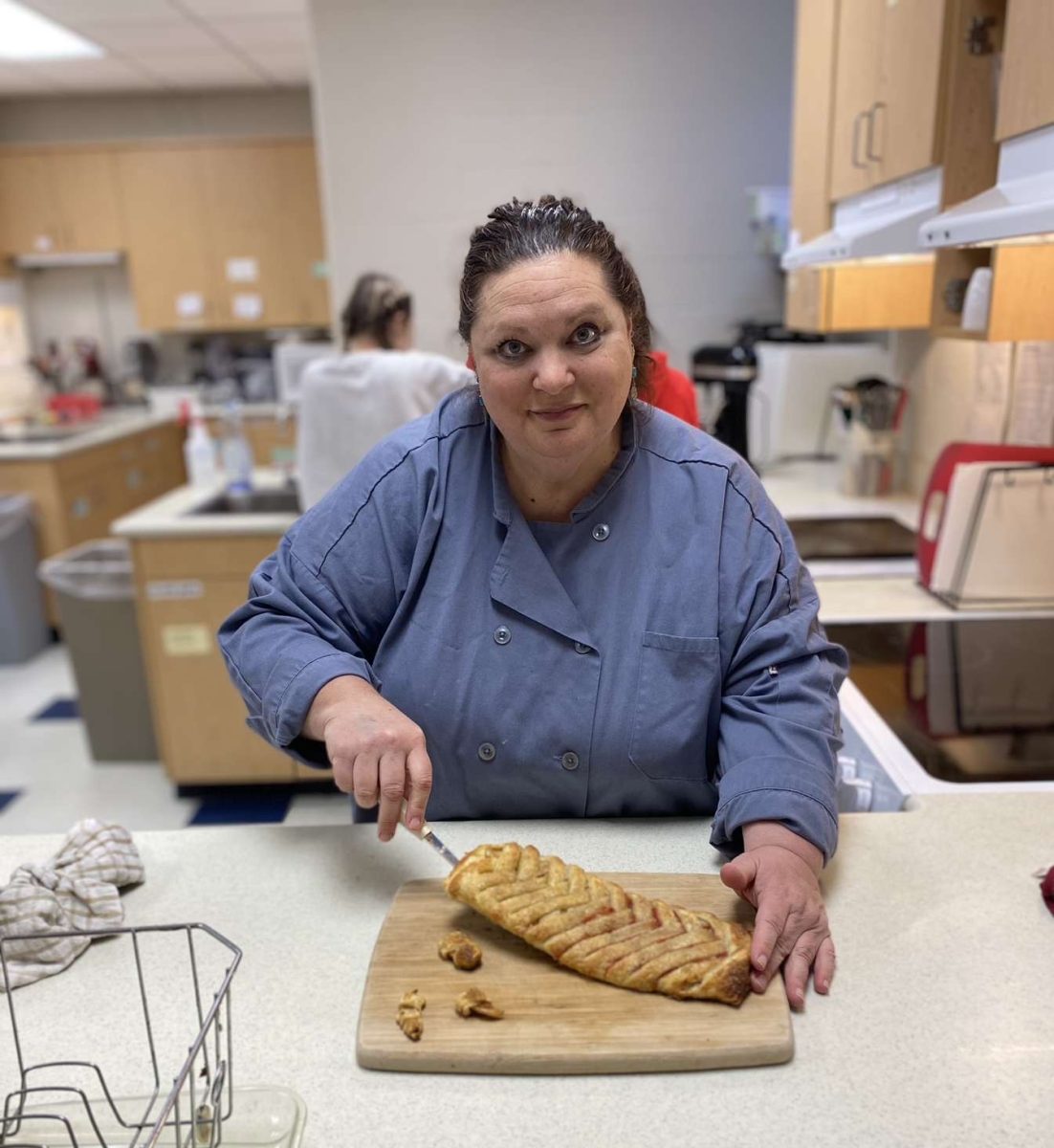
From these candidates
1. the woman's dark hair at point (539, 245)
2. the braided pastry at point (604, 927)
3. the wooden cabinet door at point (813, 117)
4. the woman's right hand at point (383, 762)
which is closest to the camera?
the braided pastry at point (604, 927)

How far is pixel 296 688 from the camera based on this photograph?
3.39 ft

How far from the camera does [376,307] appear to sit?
8.49 feet

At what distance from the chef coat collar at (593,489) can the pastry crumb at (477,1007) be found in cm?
51

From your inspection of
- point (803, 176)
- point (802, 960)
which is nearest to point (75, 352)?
point (803, 176)

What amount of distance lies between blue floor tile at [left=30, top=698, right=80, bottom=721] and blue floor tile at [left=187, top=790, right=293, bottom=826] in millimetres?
1024

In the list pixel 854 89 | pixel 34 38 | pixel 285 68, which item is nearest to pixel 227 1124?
pixel 854 89

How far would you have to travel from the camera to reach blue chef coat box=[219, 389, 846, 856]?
3.49ft

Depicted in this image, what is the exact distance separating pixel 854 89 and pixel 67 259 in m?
5.28

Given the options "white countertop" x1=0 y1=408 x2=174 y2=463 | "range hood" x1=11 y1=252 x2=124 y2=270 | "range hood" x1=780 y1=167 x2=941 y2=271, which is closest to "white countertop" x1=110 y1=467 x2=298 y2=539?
"range hood" x1=780 y1=167 x2=941 y2=271

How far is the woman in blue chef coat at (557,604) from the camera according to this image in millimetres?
1020

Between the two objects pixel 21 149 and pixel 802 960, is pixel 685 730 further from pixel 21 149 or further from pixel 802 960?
pixel 21 149

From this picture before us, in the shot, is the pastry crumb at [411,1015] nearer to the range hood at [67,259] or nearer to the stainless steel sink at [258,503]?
the stainless steel sink at [258,503]

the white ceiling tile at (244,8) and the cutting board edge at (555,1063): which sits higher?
the white ceiling tile at (244,8)

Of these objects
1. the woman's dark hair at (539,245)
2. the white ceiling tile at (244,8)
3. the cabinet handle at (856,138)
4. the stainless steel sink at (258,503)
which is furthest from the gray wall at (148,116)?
the woman's dark hair at (539,245)
